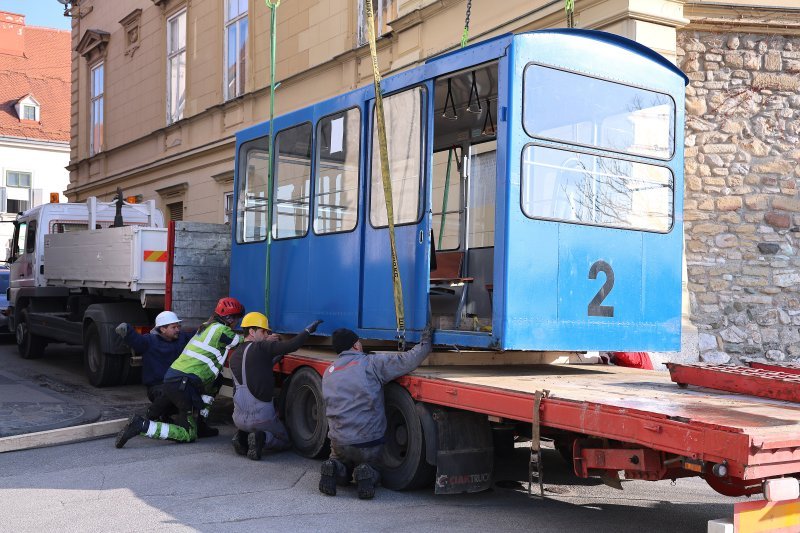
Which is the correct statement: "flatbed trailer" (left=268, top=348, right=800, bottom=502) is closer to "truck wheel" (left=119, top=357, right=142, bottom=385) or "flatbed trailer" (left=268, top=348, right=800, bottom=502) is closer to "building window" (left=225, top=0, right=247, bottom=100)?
"truck wheel" (left=119, top=357, right=142, bottom=385)

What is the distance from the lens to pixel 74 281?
1369 centimetres

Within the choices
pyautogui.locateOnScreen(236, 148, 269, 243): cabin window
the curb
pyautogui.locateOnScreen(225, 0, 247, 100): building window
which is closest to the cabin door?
pyautogui.locateOnScreen(236, 148, 269, 243): cabin window

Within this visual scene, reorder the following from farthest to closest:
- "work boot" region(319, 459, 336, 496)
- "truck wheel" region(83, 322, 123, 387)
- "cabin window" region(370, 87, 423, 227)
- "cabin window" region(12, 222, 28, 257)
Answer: "cabin window" region(12, 222, 28, 257) → "truck wheel" region(83, 322, 123, 387) → "cabin window" region(370, 87, 423, 227) → "work boot" region(319, 459, 336, 496)

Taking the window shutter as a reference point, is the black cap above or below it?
below

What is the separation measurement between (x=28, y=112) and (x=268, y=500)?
42250 mm

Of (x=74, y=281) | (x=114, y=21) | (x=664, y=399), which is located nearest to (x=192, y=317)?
(x=74, y=281)

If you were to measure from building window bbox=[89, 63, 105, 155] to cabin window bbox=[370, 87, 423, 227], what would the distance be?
20945 millimetres

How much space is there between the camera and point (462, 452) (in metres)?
6.41

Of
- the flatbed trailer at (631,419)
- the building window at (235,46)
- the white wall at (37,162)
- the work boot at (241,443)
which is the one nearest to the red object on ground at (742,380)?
the flatbed trailer at (631,419)

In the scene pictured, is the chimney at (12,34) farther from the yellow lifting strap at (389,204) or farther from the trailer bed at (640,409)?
the trailer bed at (640,409)

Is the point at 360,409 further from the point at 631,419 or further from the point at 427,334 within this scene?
the point at 631,419

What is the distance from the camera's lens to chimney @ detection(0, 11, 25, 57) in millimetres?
46500

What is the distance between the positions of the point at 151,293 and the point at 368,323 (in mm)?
4836

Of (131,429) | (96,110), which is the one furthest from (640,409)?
(96,110)
